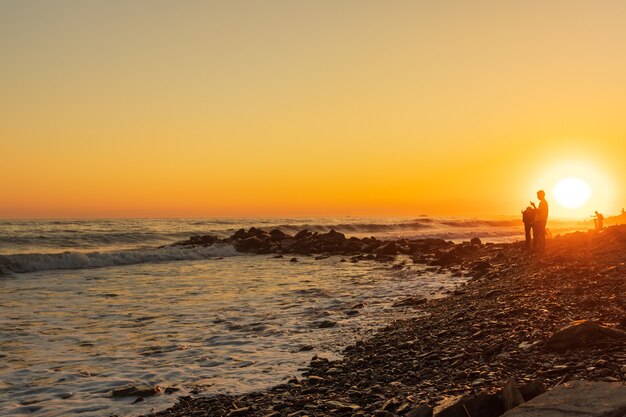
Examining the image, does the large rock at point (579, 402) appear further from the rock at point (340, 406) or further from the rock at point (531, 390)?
the rock at point (340, 406)

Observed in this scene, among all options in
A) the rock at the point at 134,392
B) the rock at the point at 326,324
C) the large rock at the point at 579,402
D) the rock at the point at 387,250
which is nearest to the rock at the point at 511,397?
the large rock at the point at 579,402

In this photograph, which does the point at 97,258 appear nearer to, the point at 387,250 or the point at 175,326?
the point at 387,250

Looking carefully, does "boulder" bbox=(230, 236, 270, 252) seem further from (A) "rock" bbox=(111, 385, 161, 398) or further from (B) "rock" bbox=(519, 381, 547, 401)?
(B) "rock" bbox=(519, 381, 547, 401)

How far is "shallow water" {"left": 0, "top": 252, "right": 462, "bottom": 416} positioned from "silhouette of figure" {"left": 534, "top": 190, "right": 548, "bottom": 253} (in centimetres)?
475

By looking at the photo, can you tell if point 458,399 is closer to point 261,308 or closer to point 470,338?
point 470,338

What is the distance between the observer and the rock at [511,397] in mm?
4852

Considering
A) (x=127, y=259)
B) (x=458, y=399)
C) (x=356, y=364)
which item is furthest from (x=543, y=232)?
(x=127, y=259)

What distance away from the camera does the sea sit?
812cm

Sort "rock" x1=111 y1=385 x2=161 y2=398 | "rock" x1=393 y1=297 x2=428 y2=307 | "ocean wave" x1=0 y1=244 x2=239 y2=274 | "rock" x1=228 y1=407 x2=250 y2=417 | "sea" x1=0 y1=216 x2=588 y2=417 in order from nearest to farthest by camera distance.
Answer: "rock" x1=228 y1=407 x2=250 y2=417 → "rock" x1=111 y1=385 x2=161 y2=398 → "sea" x1=0 y1=216 x2=588 y2=417 → "rock" x1=393 y1=297 x2=428 y2=307 → "ocean wave" x1=0 y1=244 x2=239 y2=274

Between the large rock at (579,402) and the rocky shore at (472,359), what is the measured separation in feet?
1.21

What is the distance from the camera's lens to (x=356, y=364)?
8414 millimetres

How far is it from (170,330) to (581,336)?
28.5ft

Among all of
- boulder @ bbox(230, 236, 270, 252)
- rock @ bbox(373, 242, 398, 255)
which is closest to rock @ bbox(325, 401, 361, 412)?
rock @ bbox(373, 242, 398, 255)

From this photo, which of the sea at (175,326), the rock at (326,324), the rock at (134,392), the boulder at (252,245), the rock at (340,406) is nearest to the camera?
the rock at (340,406)
